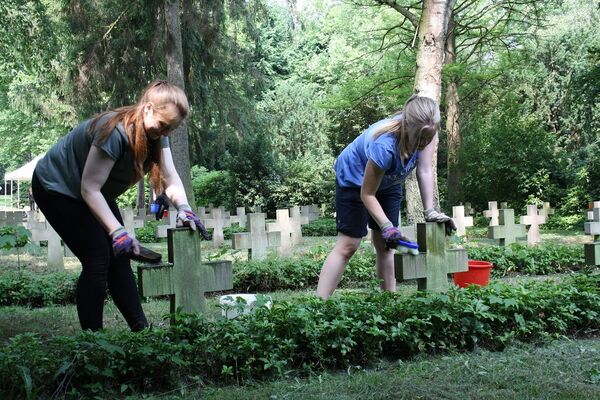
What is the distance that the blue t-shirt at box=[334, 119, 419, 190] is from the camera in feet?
11.3

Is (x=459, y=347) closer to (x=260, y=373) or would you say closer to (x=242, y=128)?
(x=260, y=373)

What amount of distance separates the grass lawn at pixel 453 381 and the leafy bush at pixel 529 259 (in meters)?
4.00

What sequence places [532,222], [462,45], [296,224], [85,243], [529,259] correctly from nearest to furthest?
[85,243] → [529,259] → [532,222] → [296,224] → [462,45]

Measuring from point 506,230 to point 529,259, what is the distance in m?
2.37

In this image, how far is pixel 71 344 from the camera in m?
2.65

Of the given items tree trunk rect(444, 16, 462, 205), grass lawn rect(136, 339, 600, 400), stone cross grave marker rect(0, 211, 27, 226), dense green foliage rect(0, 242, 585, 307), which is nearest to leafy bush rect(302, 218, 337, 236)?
tree trunk rect(444, 16, 462, 205)

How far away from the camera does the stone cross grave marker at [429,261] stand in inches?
140

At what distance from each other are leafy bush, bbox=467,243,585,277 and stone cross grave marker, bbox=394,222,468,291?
3.58 meters

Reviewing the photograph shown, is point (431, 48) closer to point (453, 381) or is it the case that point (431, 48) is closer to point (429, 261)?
point (429, 261)

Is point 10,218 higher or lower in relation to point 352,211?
higher

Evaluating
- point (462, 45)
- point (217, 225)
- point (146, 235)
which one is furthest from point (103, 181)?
point (462, 45)

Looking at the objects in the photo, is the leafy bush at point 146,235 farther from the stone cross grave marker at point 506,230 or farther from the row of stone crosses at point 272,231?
the stone cross grave marker at point 506,230

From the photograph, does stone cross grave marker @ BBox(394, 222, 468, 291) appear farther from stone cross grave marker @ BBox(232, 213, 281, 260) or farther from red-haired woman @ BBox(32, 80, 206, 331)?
stone cross grave marker @ BBox(232, 213, 281, 260)

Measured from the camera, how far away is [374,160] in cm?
344
